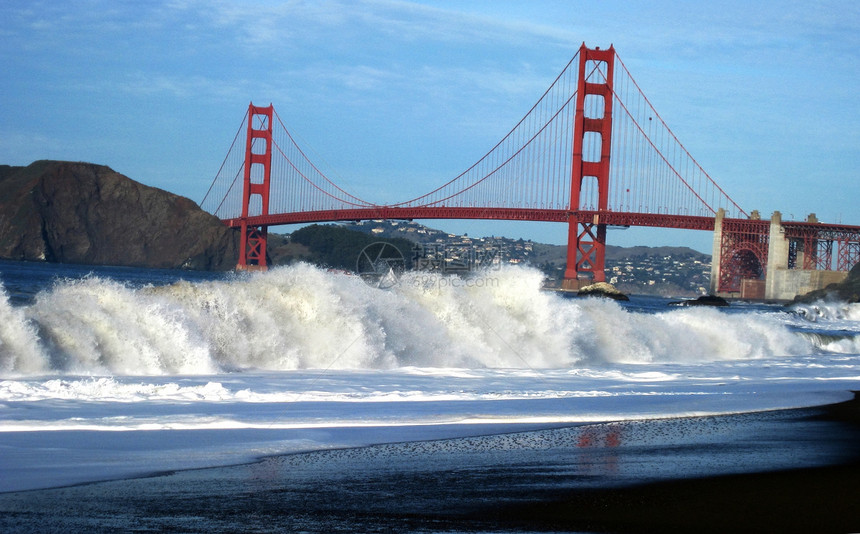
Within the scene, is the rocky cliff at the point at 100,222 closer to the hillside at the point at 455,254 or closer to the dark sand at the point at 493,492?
the hillside at the point at 455,254

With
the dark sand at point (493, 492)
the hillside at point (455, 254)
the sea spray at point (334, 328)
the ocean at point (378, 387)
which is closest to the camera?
the dark sand at point (493, 492)

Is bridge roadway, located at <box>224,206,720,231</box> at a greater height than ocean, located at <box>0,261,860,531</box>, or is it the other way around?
bridge roadway, located at <box>224,206,720,231</box>

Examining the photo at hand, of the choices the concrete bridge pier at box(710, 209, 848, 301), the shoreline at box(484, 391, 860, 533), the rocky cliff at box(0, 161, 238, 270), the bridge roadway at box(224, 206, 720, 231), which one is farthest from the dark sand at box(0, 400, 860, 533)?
the rocky cliff at box(0, 161, 238, 270)

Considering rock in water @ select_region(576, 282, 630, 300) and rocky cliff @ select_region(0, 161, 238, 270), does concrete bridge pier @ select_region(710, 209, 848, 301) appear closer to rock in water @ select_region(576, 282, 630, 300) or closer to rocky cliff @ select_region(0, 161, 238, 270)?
rock in water @ select_region(576, 282, 630, 300)

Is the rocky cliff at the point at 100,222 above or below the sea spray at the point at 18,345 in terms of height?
above

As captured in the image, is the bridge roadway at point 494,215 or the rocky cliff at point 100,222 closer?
the bridge roadway at point 494,215

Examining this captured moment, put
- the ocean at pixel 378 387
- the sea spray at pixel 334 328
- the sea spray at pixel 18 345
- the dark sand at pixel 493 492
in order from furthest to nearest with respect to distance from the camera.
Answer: the sea spray at pixel 334 328
the sea spray at pixel 18 345
the ocean at pixel 378 387
the dark sand at pixel 493 492

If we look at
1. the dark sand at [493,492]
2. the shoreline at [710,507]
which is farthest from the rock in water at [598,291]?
the shoreline at [710,507]

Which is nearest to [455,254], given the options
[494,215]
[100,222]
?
[494,215]
